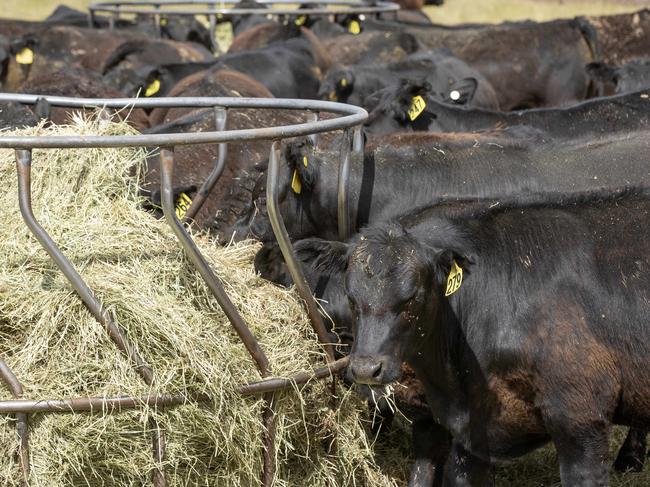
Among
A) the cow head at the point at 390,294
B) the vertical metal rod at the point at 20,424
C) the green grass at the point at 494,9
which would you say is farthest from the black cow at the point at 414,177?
the green grass at the point at 494,9

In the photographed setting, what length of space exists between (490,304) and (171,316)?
51.0 inches

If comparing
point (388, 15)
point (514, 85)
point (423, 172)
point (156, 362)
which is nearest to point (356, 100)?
point (514, 85)

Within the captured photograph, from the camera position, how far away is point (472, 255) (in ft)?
13.5

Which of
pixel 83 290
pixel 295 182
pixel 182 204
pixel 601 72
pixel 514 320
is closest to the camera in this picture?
pixel 83 290

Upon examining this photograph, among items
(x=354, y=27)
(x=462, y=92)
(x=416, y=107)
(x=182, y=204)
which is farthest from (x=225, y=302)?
(x=354, y=27)

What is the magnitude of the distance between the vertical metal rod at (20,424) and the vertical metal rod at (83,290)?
1.16 ft

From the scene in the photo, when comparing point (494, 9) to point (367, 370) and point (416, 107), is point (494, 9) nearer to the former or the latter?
point (416, 107)

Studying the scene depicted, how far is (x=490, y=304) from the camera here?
4.30 metres

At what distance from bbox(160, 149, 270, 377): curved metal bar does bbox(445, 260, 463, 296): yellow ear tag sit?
0.78 m

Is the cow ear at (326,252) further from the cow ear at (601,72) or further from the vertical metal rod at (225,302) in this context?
the cow ear at (601,72)

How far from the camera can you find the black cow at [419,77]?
10039 millimetres

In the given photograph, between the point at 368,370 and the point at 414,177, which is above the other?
the point at 368,370

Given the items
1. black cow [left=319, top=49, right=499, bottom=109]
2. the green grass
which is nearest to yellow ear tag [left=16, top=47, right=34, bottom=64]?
black cow [left=319, top=49, right=499, bottom=109]

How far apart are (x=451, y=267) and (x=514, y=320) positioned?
39 cm
